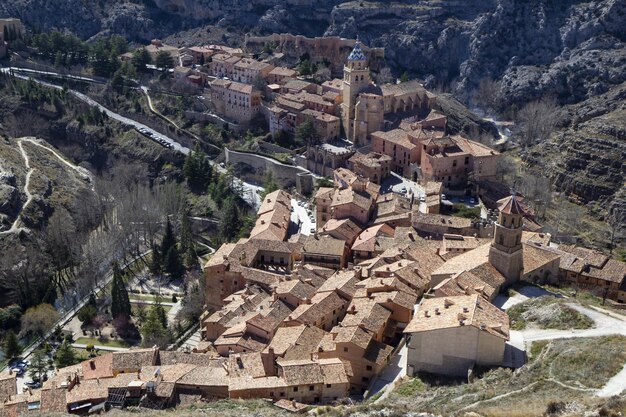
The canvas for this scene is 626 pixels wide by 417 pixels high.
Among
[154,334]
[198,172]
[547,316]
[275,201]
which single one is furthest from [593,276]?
[198,172]

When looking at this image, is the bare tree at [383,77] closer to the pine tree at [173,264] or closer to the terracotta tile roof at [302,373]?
the pine tree at [173,264]

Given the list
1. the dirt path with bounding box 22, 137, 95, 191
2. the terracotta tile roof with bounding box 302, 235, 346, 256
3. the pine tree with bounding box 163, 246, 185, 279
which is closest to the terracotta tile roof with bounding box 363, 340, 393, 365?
the terracotta tile roof with bounding box 302, 235, 346, 256

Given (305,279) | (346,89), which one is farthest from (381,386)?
(346,89)

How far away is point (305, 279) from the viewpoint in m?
46.9

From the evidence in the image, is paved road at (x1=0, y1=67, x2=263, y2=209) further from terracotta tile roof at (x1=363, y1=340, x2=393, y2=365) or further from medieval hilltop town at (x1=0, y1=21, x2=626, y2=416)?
terracotta tile roof at (x1=363, y1=340, x2=393, y2=365)

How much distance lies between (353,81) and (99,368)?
147 feet

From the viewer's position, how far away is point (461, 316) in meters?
32.5

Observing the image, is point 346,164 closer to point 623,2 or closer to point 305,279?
point 305,279

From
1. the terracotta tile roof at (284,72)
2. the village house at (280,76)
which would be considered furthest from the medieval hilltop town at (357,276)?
the terracotta tile roof at (284,72)

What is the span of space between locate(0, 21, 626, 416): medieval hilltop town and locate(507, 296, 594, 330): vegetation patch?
5.33 ft

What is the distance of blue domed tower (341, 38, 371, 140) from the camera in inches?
2886

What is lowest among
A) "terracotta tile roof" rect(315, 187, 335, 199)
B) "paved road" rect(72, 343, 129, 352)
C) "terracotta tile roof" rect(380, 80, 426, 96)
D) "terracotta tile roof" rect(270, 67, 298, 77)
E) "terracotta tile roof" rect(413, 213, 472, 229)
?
"paved road" rect(72, 343, 129, 352)

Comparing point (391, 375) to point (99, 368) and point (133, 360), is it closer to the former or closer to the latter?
point (133, 360)

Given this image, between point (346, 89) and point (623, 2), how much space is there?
177 ft
